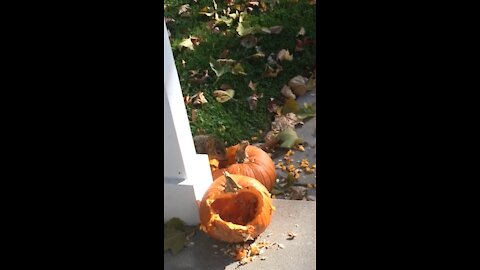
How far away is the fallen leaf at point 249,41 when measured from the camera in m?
3.71

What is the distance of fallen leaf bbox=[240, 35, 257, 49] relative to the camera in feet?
12.2

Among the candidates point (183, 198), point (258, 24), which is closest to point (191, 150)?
point (183, 198)

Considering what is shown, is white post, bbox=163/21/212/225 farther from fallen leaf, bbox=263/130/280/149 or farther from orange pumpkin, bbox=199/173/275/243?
fallen leaf, bbox=263/130/280/149

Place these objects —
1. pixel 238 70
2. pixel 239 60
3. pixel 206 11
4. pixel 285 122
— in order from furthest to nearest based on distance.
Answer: pixel 206 11, pixel 239 60, pixel 238 70, pixel 285 122

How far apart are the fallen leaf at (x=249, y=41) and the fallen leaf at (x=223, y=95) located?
0.44m

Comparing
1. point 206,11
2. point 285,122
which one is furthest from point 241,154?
point 206,11

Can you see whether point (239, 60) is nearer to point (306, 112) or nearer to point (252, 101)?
point (252, 101)

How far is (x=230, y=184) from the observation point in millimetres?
2316

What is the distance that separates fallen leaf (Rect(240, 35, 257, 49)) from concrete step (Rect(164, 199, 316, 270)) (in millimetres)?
1418

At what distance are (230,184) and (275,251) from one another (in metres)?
0.31
